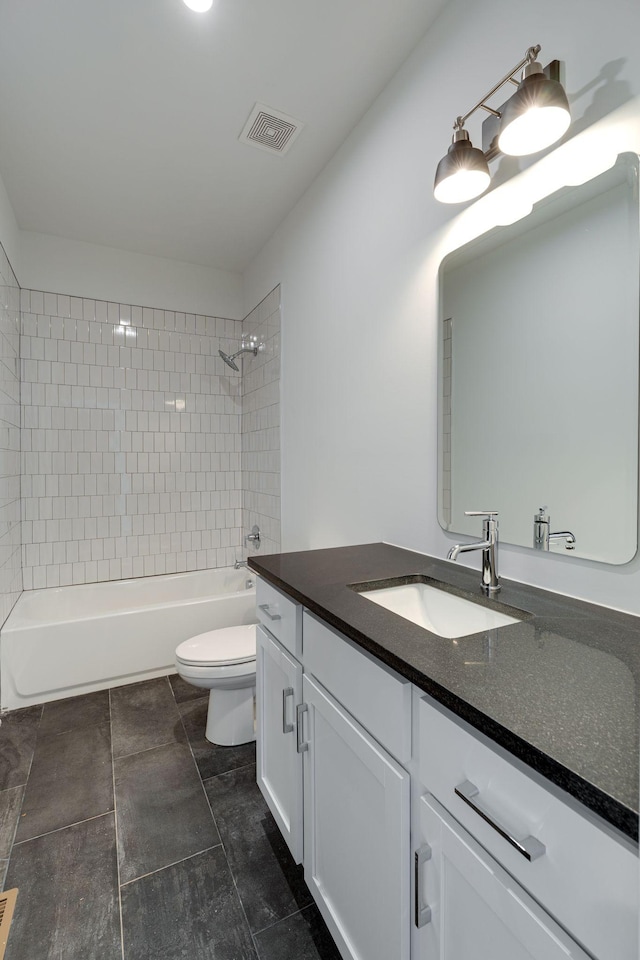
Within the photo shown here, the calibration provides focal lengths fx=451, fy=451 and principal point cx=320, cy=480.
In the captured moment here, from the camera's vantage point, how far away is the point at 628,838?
0.45 meters

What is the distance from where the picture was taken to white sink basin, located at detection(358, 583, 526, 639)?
113cm

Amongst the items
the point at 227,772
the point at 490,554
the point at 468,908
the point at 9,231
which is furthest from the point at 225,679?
the point at 9,231

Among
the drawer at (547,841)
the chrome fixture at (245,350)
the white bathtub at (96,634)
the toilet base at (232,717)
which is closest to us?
the drawer at (547,841)

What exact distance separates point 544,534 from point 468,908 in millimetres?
790

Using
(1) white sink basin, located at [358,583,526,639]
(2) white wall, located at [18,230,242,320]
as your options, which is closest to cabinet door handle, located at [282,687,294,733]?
(1) white sink basin, located at [358,583,526,639]

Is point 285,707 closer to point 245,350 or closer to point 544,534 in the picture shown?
point 544,534

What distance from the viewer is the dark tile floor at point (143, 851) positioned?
A: 119 cm

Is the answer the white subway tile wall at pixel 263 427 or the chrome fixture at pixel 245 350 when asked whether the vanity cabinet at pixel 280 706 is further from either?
the chrome fixture at pixel 245 350

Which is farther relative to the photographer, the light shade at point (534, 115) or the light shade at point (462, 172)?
the light shade at point (462, 172)

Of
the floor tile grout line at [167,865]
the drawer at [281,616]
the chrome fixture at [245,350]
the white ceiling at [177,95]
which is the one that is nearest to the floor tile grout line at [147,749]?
the floor tile grout line at [167,865]

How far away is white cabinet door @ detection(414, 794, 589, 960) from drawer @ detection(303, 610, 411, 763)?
0.12 m

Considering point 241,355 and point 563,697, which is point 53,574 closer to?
point 241,355

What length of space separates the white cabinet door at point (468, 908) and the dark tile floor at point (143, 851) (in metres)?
0.65

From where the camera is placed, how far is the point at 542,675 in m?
0.72
